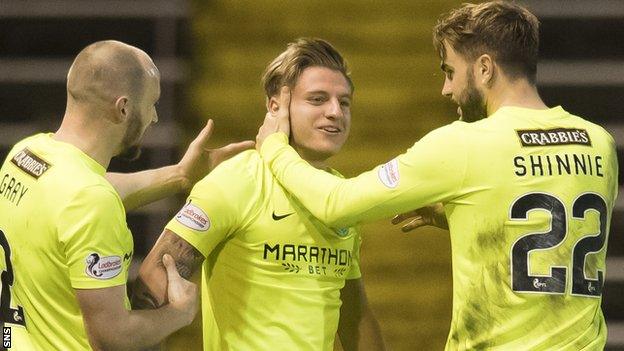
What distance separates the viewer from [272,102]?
394 cm

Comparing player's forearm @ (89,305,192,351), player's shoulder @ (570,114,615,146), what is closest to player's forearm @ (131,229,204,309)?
player's forearm @ (89,305,192,351)

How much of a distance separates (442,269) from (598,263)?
9.62ft

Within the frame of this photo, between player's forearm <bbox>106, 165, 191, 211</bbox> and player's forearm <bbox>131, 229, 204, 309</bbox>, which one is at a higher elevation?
Answer: player's forearm <bbox>106, 165, 191, 211</bbox>

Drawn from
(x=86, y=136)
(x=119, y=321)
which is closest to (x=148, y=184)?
(x=86, y=136)

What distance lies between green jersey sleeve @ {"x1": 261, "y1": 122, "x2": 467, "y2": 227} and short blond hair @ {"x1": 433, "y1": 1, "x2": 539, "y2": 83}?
267 mm

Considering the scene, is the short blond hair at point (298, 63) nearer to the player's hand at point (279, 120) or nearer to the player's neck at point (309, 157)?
the player's hand at point (279, 120)

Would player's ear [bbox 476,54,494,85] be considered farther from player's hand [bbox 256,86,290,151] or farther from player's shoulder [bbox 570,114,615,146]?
player's hand [bbox 256,86,290,151]

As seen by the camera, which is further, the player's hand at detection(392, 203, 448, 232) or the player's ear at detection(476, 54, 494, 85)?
the player's hand at detection(392, 203, 448, 232)

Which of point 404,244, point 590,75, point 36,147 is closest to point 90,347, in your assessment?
point 36,147

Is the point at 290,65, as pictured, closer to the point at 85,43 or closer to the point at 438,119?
the point at 438,119
